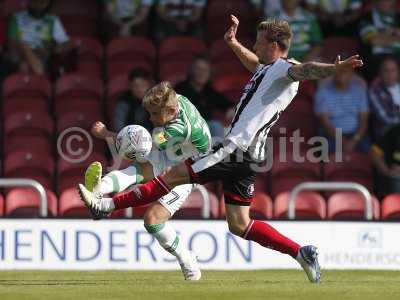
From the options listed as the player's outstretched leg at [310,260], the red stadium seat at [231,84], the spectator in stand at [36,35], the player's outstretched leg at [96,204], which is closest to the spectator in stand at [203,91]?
the red stadium seat at [231,84]

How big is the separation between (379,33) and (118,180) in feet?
21.3

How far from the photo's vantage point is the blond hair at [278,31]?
10.5 m

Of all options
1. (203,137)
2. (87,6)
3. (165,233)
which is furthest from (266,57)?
(87,6)

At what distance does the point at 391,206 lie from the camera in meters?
14.5

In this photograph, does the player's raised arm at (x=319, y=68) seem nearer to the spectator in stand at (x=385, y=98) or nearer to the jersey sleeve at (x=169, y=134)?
the jersey sleeve at (x=169, y=134)

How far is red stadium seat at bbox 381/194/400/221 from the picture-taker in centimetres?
1448

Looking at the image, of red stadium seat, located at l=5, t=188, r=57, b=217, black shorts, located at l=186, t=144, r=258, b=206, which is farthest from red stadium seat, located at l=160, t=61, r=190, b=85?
black shorts, located at l=186, t=144, r=258, b=206

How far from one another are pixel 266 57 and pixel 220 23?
6892 millimetres

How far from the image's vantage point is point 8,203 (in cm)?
1424

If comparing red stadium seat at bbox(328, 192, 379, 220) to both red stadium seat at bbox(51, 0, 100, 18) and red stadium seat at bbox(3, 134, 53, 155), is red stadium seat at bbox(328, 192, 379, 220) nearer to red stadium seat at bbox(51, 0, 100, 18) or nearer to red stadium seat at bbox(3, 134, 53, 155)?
red stadium seat at bbox(3, 134, 53, 155)

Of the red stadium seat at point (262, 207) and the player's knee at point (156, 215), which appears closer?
the player's knee at point (156, 215)

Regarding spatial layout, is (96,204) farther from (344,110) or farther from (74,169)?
(344,110)

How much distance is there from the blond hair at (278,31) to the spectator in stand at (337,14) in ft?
21.6

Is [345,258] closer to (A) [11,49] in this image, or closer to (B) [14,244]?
(B) [14,244]
